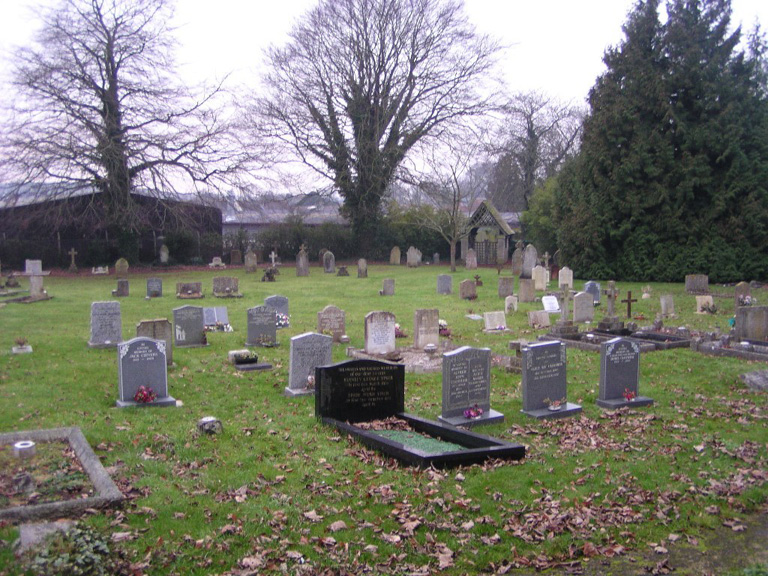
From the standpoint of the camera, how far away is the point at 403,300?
77.7ft

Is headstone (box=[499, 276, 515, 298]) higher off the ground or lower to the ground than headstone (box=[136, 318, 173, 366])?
higher

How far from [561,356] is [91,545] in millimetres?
6850

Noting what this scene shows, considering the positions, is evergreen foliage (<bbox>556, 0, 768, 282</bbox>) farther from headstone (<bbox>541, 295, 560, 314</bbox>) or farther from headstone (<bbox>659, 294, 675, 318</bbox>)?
headstone (<bbox>541, 295, 560, 314</bbox>)

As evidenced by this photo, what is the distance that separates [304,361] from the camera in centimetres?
1071

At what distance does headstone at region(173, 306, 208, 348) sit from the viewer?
1444 cm

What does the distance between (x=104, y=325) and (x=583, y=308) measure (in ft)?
39.9

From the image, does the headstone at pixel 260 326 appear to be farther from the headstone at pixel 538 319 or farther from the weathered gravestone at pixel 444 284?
the weathered gravestone at pixel 444 284

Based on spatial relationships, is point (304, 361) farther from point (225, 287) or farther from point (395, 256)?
point (395, 256)

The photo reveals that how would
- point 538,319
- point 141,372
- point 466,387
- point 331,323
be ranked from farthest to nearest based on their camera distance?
point 538,319
point 331,323
point 141,372
point 466,387

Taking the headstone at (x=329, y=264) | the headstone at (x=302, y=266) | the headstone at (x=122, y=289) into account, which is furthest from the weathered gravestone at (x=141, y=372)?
the headstone at (x=329, y=264)

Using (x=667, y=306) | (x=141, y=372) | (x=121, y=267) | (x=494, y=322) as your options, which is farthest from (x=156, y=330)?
(x=121, y=267)

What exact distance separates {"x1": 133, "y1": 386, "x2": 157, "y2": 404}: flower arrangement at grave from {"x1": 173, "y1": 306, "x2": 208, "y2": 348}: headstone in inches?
192

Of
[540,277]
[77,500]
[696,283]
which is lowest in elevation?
[77,500]

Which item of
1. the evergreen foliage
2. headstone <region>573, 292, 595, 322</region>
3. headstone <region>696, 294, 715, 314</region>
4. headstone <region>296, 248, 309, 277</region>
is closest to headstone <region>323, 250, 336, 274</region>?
headstone <region>296, 248, 309, 277</region>
